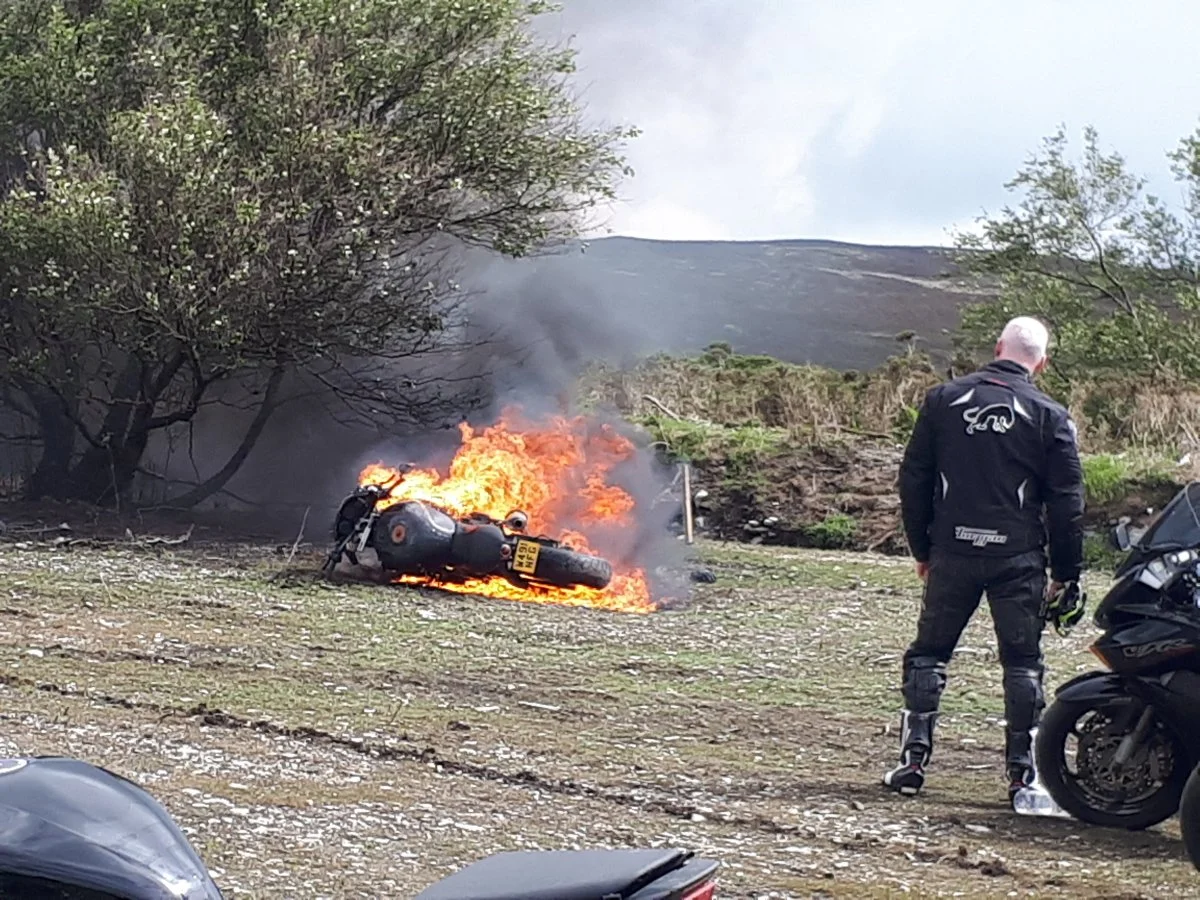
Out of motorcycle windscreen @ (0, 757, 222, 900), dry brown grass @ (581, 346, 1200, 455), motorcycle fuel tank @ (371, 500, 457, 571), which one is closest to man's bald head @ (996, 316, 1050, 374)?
motorcycle windscreen @ (0, 757, 222, 900)

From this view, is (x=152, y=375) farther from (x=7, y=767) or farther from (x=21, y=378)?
(x=7, y=767)

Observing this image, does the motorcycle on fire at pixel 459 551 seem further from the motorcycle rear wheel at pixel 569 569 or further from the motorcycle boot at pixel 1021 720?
the motorcycle boot at pixel 1021 720

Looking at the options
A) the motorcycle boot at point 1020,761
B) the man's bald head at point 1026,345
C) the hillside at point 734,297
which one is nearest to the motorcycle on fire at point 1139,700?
the motorcycle boot at point 1020,761

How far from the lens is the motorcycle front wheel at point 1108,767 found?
6824mm

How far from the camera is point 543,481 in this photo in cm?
1675

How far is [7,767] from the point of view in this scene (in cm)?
298

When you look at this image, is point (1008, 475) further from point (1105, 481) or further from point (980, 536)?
point (1105, 481)

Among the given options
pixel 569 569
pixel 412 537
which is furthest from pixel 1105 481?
pixel 412 537

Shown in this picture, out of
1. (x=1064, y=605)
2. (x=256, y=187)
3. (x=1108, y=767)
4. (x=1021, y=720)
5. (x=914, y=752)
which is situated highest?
(x=256, y=187)

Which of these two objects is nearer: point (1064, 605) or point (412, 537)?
point (1064, 605)

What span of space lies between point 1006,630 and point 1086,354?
26373 millimetres

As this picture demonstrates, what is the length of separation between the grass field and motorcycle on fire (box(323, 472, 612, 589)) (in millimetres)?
371

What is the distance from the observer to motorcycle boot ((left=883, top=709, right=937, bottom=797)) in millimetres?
7539

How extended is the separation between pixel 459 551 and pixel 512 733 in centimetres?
611
